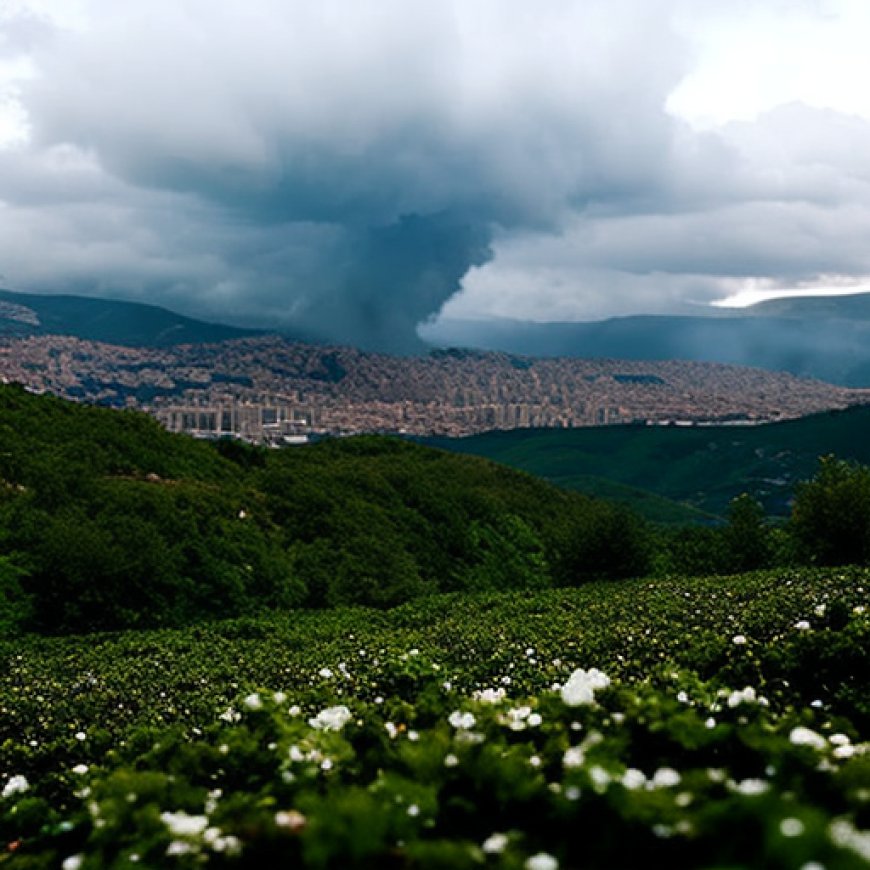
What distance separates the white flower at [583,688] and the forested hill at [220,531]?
3217 centimetres

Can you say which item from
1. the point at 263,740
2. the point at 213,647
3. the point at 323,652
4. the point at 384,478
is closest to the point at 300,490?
the point at 384,478

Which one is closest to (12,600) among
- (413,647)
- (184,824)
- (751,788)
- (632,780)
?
(413,647)

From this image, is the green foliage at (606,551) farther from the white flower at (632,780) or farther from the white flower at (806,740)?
the white flower at (632,780)

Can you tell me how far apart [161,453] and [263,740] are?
61548 mm

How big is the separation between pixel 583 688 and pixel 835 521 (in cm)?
3811

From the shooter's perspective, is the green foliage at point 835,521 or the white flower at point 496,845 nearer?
the white flower at point 496,845

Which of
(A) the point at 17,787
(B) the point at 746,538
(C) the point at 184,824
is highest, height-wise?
(C) the point at 184,824

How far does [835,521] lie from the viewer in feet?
135

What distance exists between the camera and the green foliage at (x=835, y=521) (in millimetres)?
40625

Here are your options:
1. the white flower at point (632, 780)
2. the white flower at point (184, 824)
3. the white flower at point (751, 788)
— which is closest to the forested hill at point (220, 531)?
the white flower at point (184, 824)

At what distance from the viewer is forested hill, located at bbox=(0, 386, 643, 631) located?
125 ft

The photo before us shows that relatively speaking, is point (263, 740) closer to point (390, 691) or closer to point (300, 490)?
point (390, 691)

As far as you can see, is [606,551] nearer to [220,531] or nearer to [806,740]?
[220,531]

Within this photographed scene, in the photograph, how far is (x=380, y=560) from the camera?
Result: 5944cm
